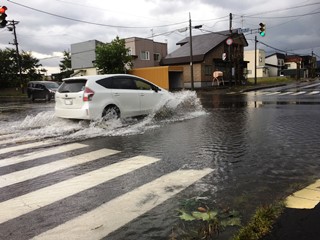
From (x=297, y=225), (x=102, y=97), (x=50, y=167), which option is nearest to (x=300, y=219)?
(x=297, y=225)

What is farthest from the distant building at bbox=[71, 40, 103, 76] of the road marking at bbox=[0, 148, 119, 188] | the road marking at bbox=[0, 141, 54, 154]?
the road marking at bbox=[0, 148, 119, 188]

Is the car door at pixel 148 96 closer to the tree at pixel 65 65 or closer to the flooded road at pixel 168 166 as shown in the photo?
the flooded road at pixel 168 166

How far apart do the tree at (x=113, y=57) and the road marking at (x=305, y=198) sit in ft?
114

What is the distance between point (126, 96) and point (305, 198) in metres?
7.71

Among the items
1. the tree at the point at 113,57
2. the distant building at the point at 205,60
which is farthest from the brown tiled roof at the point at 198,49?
the tree at the point at 113,57

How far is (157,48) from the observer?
4866 centimetres

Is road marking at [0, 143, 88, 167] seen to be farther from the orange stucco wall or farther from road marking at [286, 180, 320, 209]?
the orange stucco wall

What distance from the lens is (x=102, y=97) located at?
10.2m

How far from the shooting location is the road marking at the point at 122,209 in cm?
339

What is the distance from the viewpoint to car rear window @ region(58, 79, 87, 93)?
1016 centimetres

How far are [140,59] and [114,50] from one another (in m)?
8.77

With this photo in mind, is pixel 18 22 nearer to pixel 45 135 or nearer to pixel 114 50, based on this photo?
pixel 114 50

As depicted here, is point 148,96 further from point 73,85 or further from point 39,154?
point 39,154

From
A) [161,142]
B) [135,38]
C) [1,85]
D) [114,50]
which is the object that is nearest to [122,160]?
[161,142]
